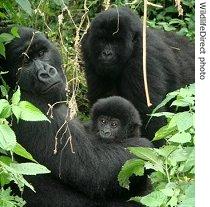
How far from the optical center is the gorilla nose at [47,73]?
4.15 meters

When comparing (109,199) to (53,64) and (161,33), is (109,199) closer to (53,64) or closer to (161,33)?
(53,64)

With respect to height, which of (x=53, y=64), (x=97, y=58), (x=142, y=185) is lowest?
(x=142, y=185)

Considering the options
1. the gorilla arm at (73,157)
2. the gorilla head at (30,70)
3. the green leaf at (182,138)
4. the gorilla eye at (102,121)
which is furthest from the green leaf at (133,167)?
the gorilla eye at (102,121)

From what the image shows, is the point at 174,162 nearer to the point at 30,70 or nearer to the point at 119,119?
the point at 30,70

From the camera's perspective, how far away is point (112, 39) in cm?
596

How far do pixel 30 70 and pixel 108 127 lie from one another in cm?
88

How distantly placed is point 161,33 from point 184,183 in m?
4.10

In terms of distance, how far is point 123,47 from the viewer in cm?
590

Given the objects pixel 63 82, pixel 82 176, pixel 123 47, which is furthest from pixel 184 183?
pixel 123 47

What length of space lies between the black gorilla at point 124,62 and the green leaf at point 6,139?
295 cm

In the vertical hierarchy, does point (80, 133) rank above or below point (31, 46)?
below

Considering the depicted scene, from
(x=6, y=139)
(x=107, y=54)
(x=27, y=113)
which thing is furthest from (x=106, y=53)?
(x=6, y=139)

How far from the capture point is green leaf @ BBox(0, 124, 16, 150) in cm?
270

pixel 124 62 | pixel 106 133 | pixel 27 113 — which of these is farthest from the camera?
pixel 124 62
